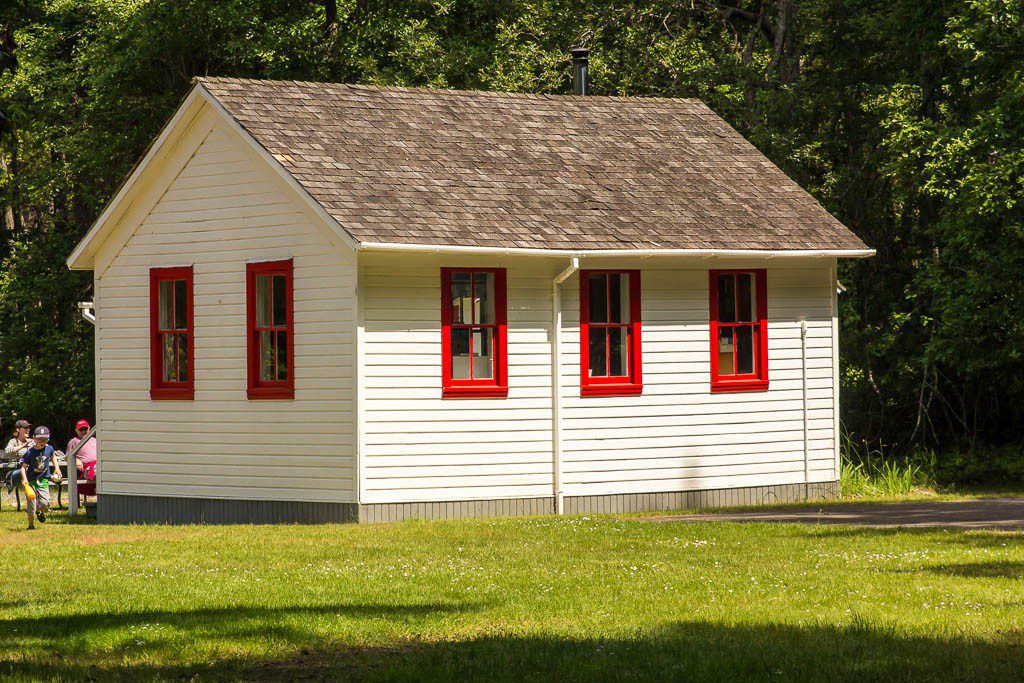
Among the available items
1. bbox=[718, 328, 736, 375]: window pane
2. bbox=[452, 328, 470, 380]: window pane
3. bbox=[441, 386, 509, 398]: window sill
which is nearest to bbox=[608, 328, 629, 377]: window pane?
bbox=[718, 328, 736, 375]: window pane

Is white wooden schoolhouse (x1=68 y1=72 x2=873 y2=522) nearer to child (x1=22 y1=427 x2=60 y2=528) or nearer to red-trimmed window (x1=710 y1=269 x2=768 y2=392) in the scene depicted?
red-trimmed window (x1=710 y1=269 x2=768 y2=392)

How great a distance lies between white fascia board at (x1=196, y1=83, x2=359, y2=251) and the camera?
19250 mm

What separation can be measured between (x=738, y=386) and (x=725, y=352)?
0.55 metres

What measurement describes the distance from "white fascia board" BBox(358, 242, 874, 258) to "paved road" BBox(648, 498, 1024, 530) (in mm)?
3709

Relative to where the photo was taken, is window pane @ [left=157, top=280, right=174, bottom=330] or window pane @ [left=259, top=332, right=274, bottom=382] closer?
window pane @ [left=259, top=332, right=274, bottom=382]

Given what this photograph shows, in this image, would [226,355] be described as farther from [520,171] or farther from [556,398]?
[520,171]

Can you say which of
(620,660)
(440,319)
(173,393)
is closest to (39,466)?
(173,393)

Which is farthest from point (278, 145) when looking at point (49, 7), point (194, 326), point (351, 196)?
point (49, 7)

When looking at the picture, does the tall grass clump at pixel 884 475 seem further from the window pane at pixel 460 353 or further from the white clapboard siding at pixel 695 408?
the window pane at pixel 460 353

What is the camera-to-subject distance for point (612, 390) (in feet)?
70.1

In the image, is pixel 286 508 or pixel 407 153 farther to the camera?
pixel 407 153

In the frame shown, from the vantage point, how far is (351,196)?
66.4ft

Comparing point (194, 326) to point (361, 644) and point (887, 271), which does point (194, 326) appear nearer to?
point (361, 644)

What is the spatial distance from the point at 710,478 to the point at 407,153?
6.62 meters
